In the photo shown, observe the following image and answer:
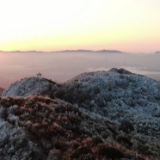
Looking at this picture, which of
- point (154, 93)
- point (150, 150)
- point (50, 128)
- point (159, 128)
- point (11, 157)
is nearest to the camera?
point (11, 157)

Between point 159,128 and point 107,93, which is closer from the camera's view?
point 159,128

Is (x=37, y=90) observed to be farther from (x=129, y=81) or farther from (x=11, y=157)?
(x=11, y=157)

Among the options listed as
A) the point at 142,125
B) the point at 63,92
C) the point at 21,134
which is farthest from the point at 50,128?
the point at 63,92

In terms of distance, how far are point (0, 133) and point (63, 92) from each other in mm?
→ 18573

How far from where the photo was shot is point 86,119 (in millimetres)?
18922

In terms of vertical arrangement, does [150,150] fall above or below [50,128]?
below

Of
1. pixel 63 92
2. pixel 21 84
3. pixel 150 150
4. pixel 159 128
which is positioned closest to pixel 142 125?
pixel 159 128

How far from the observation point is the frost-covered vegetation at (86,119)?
11.3m

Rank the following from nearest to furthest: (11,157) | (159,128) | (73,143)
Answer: (11,157) → (73,143) → (159,128)

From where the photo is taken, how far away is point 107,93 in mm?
32094

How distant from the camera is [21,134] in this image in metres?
12.3

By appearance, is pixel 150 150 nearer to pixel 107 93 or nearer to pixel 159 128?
pixel 159 128

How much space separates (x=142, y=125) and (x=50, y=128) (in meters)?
Result: 12.4

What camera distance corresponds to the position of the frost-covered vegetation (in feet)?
37.2
